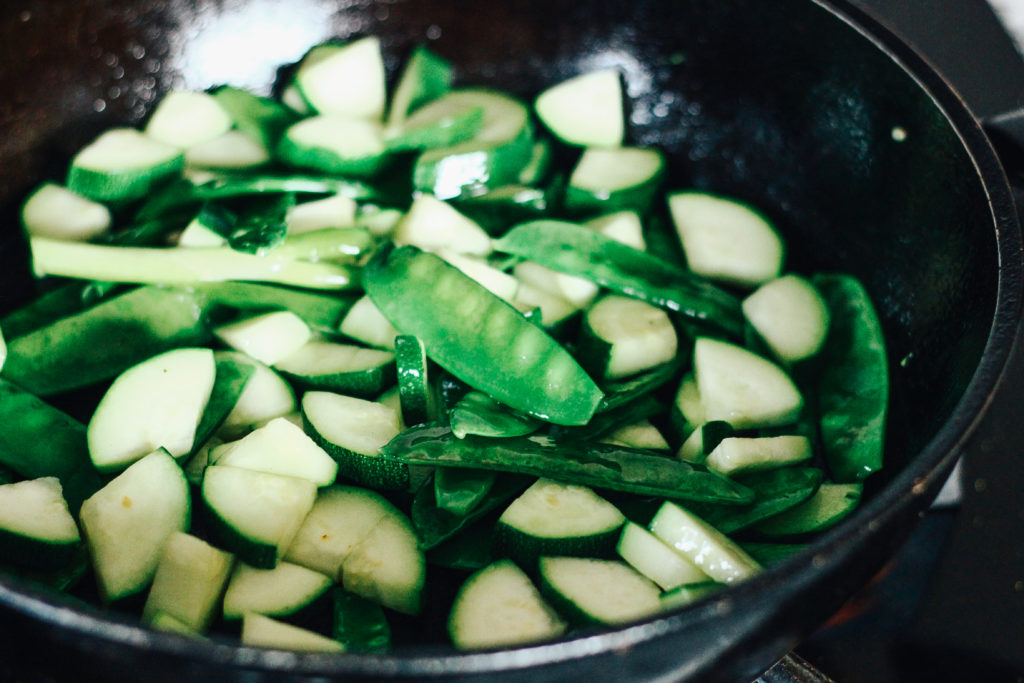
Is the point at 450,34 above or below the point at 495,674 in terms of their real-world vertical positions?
above

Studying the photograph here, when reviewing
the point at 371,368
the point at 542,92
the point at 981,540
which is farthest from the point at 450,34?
the point at 981,540

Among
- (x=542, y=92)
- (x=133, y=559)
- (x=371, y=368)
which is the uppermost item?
(x=542, y=92)

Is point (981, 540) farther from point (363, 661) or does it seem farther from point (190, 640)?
point (190, 640)

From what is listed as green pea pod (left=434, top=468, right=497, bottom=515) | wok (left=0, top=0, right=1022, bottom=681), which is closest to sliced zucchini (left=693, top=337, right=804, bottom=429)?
wok (left=0, top=0, right=1022, bottom=681)

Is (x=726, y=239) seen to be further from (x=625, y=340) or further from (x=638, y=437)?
(x=638, y=437)

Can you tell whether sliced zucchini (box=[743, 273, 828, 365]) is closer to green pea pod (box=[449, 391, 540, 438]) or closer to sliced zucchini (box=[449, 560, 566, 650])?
green pea pod (box=[449, 391, 540, 438])

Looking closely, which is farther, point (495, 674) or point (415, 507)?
point (415, 507)
